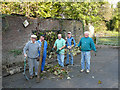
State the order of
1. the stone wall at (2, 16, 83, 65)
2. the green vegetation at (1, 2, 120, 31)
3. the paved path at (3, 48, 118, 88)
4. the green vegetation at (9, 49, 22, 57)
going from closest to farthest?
1. the paved path at (3, 48, 118, 88)
2. the stone wall at (2, 16, 83, 65)
3. the green vegetation at (9, 49, 22, 57)
4. the green vegetation at (1, 2, 120, 31)

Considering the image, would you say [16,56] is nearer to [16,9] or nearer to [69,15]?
[16,9]

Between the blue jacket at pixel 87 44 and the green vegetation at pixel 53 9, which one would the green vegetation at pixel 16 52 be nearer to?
the blue jacket at pixel 87 44

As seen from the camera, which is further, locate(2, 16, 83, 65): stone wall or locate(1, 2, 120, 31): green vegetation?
locate(1, 2, 120, 31): green vegetation

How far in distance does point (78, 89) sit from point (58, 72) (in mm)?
2177

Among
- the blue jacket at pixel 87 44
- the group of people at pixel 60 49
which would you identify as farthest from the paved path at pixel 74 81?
the blue jacket at pixel 87 44

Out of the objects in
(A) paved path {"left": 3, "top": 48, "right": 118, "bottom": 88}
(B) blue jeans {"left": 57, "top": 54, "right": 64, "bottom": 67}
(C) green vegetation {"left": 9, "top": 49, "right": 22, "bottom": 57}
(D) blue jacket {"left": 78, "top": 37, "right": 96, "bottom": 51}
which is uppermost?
(D) blue jacket {"left": 78, "top": 37, "right": 96, "bottom": 51}

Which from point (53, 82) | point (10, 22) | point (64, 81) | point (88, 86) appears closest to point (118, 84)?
point (88, 86)

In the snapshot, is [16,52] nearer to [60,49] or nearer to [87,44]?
[60,49]

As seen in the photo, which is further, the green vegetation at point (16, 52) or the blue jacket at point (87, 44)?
the green vegetation at point (16, 52)

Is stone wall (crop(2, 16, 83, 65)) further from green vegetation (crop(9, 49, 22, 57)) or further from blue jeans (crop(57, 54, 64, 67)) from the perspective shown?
blue jeans (crop(57, 54, 64, 67))

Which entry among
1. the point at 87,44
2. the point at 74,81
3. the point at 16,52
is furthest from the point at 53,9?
the point at 74,81

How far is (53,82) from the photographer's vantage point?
627cm

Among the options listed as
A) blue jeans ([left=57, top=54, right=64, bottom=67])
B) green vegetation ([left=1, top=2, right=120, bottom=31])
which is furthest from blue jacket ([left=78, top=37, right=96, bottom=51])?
green vegetation ([left=1, top=2, right=120, bottom=31])

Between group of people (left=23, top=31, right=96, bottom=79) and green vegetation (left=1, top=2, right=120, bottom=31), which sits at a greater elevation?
green vegetation (left=1, top=2, right=120, bottom=31)
